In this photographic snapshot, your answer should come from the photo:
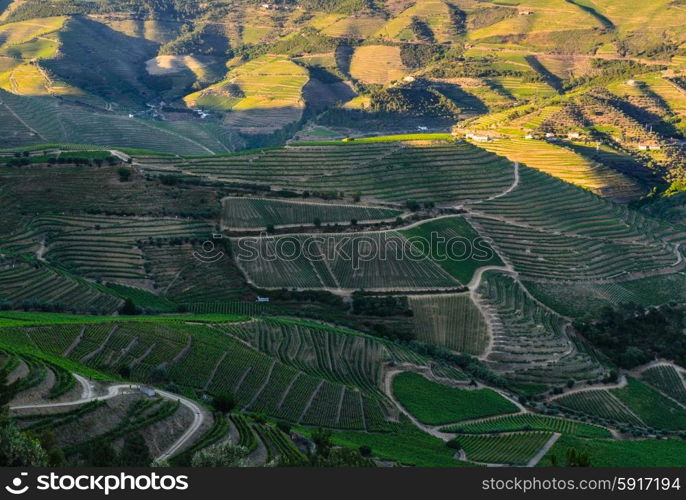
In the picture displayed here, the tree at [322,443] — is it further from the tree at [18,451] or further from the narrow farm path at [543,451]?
the tree at [18,451]

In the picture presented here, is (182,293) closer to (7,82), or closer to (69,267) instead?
(69,267)

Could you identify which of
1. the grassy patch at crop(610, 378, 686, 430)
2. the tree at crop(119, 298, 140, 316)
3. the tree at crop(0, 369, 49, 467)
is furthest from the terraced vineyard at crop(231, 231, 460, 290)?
the tree at crop(0, 369, 49, 467)

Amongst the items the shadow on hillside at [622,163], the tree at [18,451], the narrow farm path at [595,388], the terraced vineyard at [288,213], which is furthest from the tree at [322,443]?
the shadow on hillside at [622,163]

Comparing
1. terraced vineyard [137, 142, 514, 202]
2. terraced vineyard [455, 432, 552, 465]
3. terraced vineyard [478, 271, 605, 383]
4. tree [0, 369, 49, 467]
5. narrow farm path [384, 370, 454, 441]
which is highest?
tree [0, 369, 49, 467]

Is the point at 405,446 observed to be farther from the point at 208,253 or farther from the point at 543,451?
the point at 208,253

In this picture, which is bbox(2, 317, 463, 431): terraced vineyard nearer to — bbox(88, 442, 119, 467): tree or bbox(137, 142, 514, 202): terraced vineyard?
bbox(88, 442, 119, 467): tree

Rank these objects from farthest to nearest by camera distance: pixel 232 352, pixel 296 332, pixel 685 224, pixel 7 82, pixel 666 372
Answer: pixel 7 82 → pixel 685 224 → pixel 666 372 → pixel 296 332 → pixel 232 352

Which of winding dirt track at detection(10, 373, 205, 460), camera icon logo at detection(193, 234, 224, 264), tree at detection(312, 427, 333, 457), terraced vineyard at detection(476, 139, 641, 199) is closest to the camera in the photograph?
winding dirt track at detection(10, 373, 205, 460)

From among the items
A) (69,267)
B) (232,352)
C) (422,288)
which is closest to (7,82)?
(69,267)
